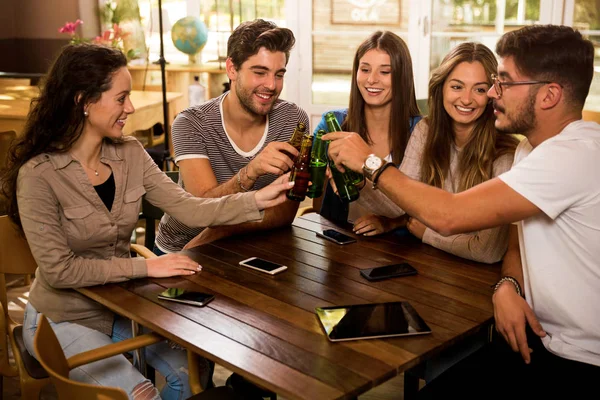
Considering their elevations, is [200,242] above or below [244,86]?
below

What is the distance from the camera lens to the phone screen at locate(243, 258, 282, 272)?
2.00 meters

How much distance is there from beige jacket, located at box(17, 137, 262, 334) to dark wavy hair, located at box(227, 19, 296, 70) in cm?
63

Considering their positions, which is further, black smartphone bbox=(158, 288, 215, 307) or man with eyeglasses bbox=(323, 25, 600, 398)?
black smartphone bbox=(158, 288, 215, 307)

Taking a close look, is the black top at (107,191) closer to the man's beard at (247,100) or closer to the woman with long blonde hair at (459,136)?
the man's beard at (247,100)

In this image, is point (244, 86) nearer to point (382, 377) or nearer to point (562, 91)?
point (562, 91)

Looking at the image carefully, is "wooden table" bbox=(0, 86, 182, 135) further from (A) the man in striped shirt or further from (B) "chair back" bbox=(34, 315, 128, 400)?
(B) "chair back" bbox=(34, 315, 128, 400)

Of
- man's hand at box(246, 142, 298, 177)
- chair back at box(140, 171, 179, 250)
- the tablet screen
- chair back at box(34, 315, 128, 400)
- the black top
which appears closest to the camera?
chair back at box(34, 315, 128, 400)

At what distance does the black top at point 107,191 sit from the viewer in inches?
81.6

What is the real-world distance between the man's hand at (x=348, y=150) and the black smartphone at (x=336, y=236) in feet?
1.03

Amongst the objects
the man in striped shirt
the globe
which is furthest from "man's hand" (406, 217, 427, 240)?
the globe

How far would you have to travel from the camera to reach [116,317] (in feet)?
6.85

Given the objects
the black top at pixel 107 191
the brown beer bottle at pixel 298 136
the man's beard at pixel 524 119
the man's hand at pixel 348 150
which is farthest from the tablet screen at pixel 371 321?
the black top at pixel 107 191

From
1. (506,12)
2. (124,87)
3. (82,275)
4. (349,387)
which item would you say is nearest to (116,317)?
(82,275)

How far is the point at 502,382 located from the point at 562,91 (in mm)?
742
